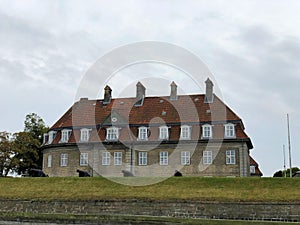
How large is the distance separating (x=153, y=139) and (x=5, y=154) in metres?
17.7

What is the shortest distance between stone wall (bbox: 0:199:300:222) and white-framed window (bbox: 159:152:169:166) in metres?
15.7

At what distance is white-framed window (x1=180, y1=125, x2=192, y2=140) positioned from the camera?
1833 inches

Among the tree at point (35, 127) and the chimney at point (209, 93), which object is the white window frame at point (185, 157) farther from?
the tree at point (35, 127)

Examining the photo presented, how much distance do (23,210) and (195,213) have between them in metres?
12.0

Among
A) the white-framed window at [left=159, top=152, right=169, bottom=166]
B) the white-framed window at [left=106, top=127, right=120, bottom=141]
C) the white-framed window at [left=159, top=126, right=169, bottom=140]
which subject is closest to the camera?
the white-framed window at [left=159, top=152, right=169, bottom=166]

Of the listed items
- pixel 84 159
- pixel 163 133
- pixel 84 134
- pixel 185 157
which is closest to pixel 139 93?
pixel 163 133

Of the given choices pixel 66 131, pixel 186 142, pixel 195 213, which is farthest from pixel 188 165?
pixel 195 213

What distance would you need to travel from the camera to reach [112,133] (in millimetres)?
48406

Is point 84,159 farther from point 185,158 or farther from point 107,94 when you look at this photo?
point 185,158

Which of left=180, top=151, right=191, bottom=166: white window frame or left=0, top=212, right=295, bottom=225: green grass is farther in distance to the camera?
left=180, top=151, right=191, bottom=166: white window frame

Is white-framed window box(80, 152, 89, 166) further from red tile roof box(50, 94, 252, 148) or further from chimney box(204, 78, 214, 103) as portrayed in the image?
chimney box(204, 78, 214, 103)

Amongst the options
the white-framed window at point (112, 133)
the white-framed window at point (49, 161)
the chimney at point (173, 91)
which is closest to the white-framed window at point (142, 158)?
the white-framed window at point (112, 133)

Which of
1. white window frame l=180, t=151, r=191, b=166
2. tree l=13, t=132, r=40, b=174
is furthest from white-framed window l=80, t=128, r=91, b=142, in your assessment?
white window frame l=180, t=151, r=191, b=166

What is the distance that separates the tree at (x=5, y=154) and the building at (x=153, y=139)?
4.72 m
